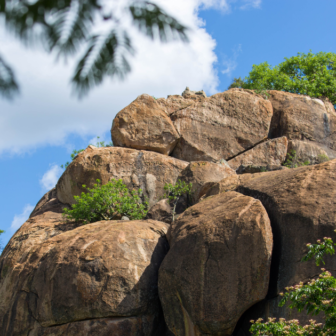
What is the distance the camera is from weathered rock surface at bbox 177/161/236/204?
483 inches

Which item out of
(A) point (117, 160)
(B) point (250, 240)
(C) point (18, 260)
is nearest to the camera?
(B) point (250, 240)

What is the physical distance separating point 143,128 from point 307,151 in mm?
6979

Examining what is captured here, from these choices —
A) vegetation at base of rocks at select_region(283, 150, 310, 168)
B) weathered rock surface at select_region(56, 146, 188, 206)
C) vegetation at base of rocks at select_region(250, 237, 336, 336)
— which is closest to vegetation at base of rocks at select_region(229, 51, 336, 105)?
vegetation at base of rocks at select_region(283, 150, 310, 168)

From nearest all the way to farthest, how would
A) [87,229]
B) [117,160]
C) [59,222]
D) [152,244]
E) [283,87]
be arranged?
[152,244], [87,229], [59,222], [117,160], [283,87]

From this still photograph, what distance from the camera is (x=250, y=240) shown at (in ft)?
22.4

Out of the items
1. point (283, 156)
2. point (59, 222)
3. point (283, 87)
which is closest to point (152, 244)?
point (59, 222)

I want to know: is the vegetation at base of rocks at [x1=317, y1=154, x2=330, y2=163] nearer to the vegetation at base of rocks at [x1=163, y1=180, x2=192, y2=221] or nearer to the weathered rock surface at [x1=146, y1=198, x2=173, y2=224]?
the vegetation at base of rocks at [x1=163, y1=180, x2=192, y2=221]

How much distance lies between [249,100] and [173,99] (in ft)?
11.4

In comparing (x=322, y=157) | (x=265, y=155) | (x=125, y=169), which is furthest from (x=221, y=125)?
(x=125, y=169)

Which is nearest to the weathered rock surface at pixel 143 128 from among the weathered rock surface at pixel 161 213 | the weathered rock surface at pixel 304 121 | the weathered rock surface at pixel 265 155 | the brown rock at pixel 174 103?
the brown rock at pixel 174 103

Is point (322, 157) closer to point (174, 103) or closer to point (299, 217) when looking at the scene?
point (174, 103)

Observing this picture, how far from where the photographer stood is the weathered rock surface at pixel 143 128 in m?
15.7

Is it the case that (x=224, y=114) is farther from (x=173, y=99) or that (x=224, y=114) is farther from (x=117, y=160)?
(x=117, y=160)

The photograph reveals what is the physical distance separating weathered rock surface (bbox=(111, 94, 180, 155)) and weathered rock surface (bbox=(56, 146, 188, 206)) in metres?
0.77
